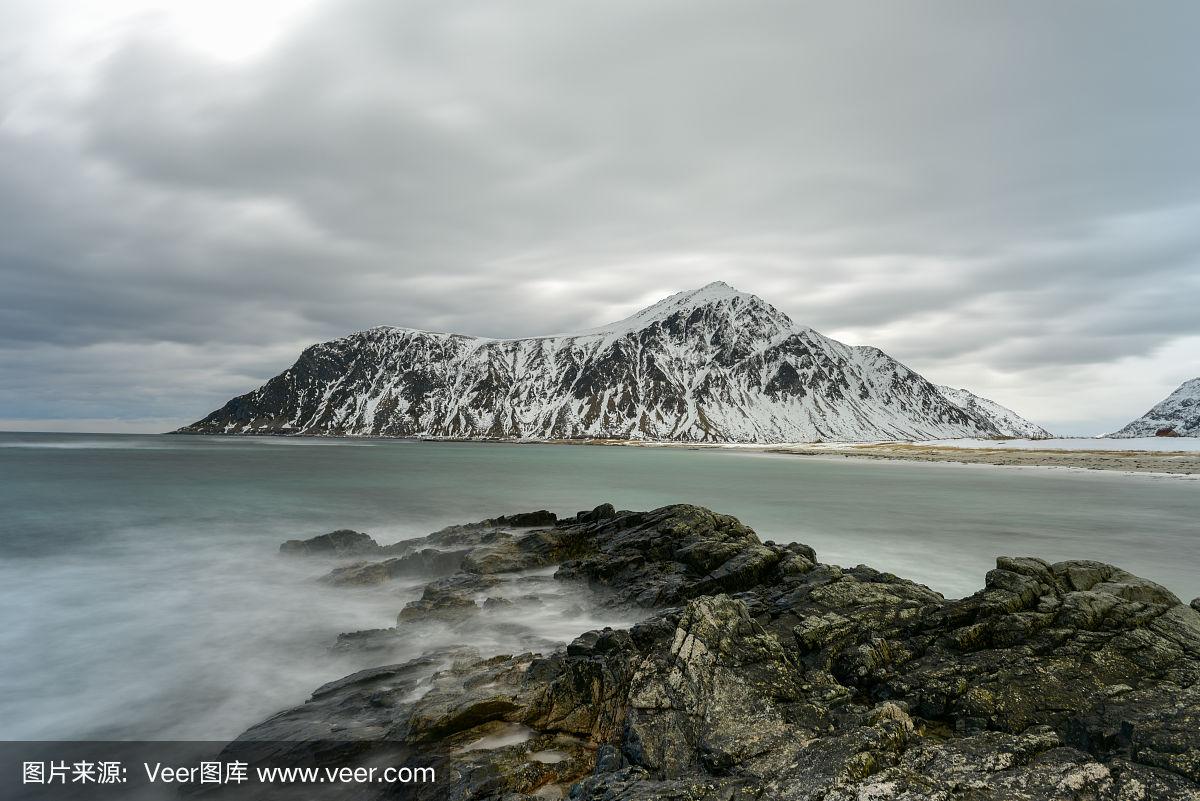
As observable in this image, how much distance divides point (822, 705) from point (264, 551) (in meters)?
30.1

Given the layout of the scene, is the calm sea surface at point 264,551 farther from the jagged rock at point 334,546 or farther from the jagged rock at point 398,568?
the jagged rock at point 334,546

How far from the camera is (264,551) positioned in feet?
97.0

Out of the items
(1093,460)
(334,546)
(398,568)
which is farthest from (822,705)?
(1093,460)

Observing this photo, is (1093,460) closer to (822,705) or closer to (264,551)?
(822,705)

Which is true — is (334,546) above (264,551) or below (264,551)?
above

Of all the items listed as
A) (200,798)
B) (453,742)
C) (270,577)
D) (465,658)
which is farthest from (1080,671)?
(270,577)

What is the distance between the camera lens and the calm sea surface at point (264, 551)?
14297 mm

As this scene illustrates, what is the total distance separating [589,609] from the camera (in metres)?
17.6

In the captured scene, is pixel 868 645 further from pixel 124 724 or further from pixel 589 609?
pixel 124 724

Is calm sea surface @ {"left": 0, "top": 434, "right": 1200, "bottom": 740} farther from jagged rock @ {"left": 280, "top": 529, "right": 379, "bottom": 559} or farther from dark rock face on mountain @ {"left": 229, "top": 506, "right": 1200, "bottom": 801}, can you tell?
dark rock face on mountain @ {"left": 229, "top": 506, "right": 1200, "bottom": 801}

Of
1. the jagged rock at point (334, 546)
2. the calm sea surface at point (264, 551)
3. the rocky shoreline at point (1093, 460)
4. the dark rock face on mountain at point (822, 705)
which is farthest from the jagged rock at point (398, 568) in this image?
the rocky shoreline at point (1093, 460)

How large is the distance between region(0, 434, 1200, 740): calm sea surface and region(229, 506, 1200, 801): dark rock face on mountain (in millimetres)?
4481

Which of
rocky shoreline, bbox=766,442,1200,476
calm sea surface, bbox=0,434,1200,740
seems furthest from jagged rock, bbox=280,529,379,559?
rocky shoreline, bbox=766,442,1200,476

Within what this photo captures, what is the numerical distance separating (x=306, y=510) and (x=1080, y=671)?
47.1 m
